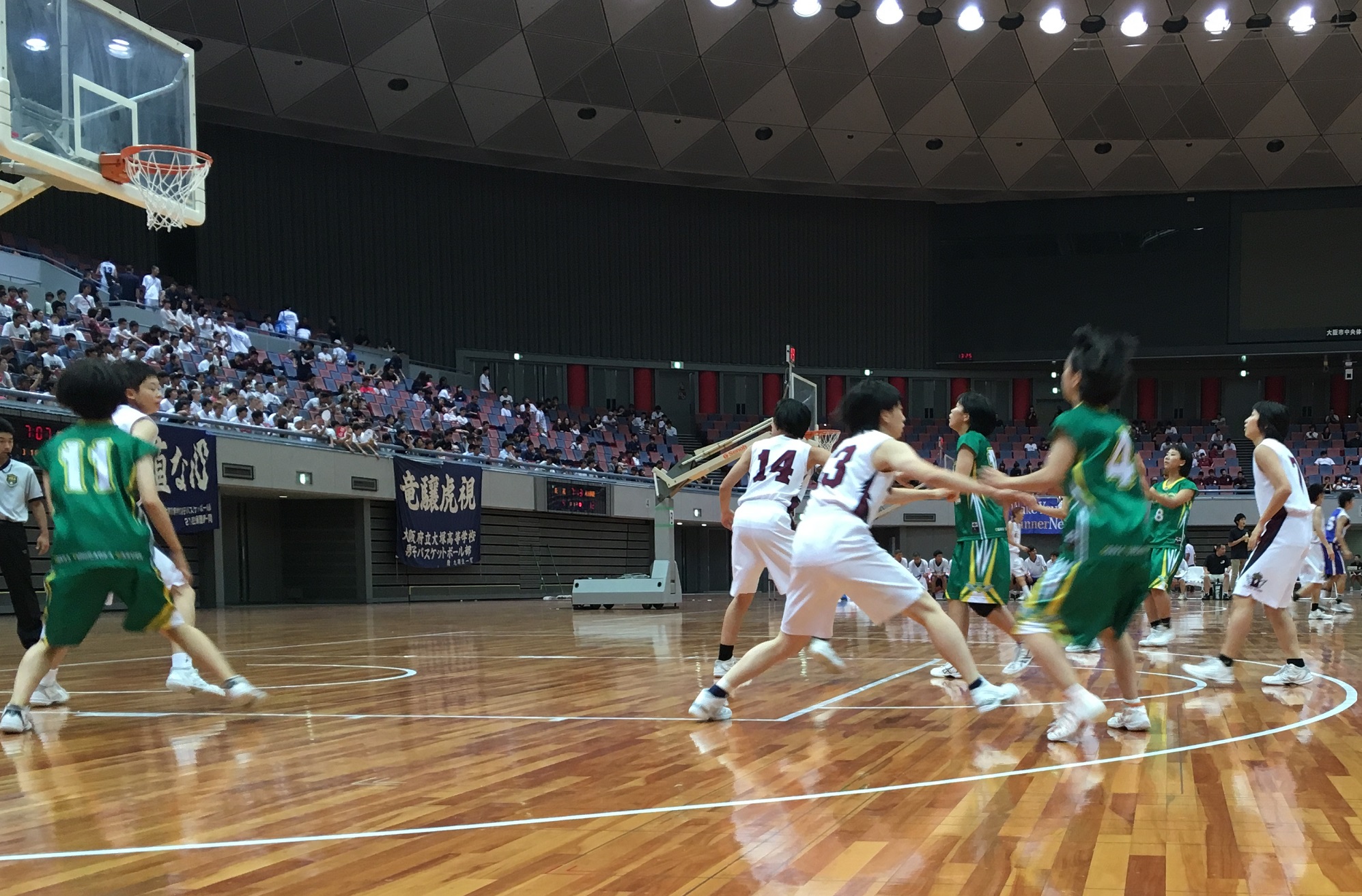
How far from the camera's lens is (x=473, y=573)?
25.5m

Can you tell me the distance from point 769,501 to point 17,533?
4.34 meters

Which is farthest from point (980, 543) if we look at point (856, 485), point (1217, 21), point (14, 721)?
point (1217, 21)

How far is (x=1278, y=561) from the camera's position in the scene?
6.57 metres

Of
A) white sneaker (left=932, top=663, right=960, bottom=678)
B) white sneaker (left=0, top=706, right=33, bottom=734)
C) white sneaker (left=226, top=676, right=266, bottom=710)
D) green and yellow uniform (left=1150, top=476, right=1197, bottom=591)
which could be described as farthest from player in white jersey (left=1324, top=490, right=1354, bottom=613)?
white sneaker (left=0, top=706, right=33, bottom=734)

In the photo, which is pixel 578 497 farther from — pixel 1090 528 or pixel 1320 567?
pixel 1090 528

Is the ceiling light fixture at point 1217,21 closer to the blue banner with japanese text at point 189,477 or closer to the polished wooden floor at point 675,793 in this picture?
the blue banner with japanese text at point 189,477

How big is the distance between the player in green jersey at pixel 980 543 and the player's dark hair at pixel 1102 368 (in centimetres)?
177

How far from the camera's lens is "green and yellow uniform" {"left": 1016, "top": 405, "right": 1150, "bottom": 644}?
4621mm

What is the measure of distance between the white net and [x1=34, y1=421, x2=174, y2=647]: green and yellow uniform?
703 centimetres

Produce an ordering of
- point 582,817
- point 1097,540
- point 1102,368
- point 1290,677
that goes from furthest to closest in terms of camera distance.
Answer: point 1290,677 → point 1102,368 → point 1097,540 → point 582,817

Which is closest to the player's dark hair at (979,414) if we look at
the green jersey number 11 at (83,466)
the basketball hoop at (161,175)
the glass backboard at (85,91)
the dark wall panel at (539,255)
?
the green jersey number 11 at (83,466)

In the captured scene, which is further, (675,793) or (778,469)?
(778,469)

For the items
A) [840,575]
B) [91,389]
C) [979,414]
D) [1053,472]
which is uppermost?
[91,389]

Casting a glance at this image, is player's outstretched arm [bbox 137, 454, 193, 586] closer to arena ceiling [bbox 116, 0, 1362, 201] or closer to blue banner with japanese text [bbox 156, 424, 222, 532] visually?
blue banner with japanese text [bbox 156, 424, 222, 532]
